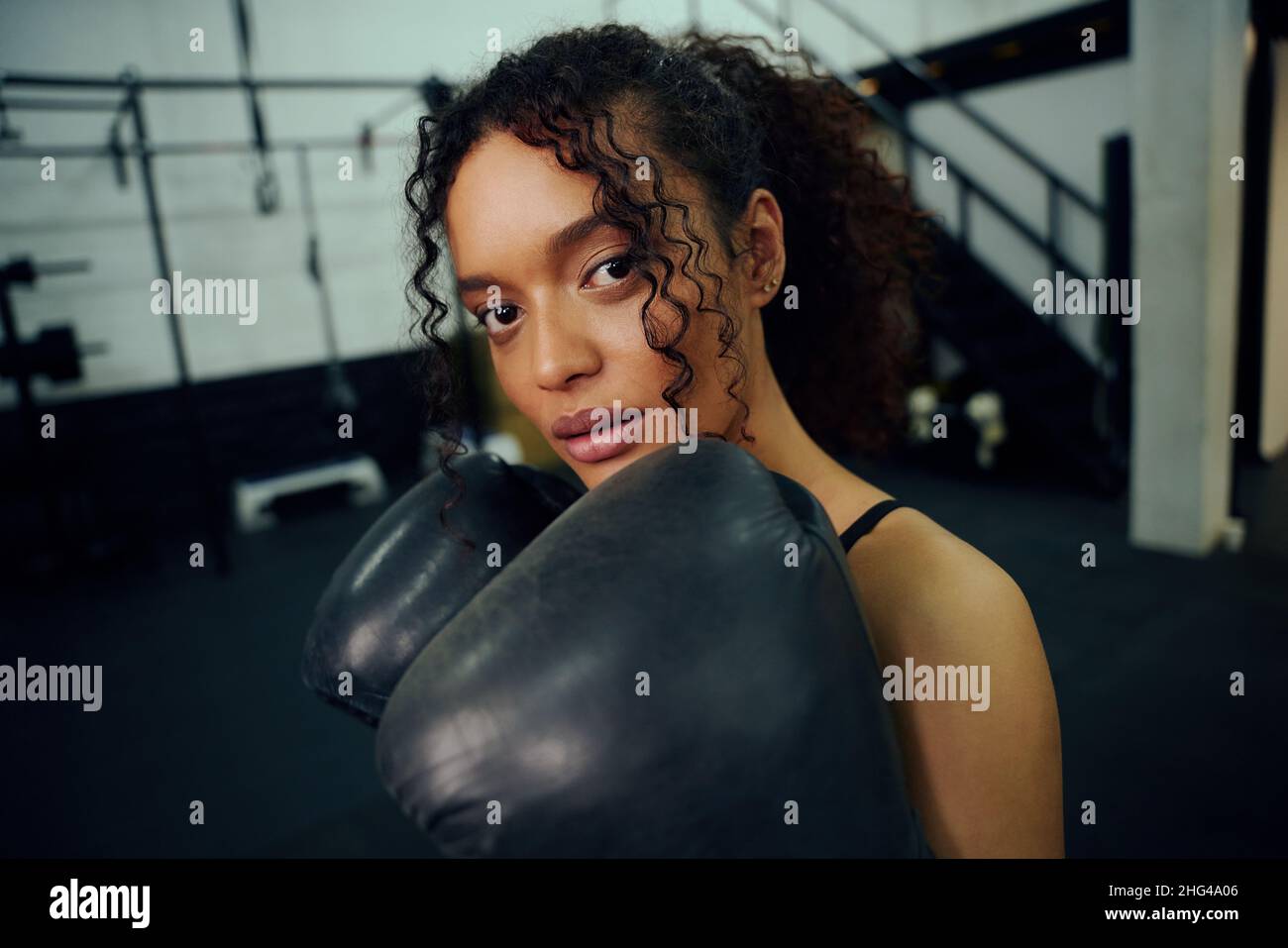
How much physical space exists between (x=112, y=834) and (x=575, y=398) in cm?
227

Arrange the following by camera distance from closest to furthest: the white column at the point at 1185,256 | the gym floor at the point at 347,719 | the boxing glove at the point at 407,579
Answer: the boxing glove at the point at 407,579 < the gym floor at the point at 347,719 < the white column at the point at 1185,256

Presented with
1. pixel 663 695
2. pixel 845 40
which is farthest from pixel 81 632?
pixel 845 40

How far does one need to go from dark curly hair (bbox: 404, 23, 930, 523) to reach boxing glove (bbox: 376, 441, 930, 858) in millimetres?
281

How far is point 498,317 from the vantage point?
87 cm

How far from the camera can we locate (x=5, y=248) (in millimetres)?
4953

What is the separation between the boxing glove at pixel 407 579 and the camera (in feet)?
2.68

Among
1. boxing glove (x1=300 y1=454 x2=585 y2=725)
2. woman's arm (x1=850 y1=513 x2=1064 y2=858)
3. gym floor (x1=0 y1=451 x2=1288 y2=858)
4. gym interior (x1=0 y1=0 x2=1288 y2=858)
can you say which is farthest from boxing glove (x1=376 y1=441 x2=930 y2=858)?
gym floor (x1=0 y1=451 x2=1288 y2=858)

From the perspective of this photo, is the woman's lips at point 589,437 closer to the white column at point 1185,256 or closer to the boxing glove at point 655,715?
the boxing glove at point 655,715

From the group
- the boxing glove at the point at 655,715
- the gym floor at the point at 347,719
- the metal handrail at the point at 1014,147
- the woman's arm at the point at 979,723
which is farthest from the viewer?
the metal handrail at the point at 1014,147

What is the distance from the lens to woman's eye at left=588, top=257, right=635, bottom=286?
765 mm

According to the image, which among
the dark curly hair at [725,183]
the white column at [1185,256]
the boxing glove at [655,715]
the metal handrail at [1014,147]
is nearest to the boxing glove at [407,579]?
the dark curly hair at [725,183]

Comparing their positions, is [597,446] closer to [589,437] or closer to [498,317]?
[589,437]

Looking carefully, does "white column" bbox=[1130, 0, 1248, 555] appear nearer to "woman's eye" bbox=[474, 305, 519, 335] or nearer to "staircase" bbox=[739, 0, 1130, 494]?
A: "staircase" bbox=[739, 0, 1130, 494]
